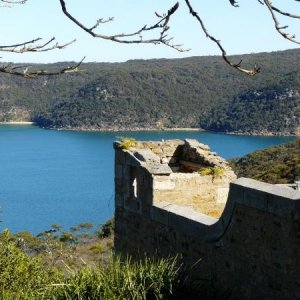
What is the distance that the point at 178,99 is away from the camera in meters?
146

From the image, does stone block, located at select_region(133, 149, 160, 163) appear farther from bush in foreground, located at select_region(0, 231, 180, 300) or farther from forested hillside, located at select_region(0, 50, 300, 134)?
forested hillside, located at select_region(0, 50, 300, 134)

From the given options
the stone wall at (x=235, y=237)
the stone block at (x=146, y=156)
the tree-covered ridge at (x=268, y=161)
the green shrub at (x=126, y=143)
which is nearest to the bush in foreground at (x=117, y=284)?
the stone wall at (x=235, y=237)

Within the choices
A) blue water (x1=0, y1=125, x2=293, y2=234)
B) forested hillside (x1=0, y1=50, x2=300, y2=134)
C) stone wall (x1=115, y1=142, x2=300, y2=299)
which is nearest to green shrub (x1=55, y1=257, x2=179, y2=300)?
stone wall (x1=115, y1=142, x2=300, y2=299)

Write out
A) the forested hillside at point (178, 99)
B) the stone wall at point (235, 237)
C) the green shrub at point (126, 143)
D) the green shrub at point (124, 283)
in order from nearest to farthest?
the stone wall at point (235, 237) < the green shrub at point (124, 283) < the green shrub at point (126, 143) < the forested hillside at point (178, 99)

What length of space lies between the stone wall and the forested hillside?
108791mm

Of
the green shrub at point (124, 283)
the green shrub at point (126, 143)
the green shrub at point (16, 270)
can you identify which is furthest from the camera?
the green shrub at point (126, 143)

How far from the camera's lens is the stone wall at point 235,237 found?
604 cm

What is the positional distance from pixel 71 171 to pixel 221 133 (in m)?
46.2

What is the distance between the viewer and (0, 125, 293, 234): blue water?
203ft

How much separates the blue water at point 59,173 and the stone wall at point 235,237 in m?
27.6

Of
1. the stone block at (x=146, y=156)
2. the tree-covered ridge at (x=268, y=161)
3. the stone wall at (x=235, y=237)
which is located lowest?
the tree-covered ridge at (x=268, y=161)

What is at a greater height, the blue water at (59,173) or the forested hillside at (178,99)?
the forested hillside at (178,99)

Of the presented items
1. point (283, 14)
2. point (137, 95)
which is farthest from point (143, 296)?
point (137, 95)

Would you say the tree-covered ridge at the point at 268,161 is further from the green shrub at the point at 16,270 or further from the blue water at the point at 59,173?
the green shrub at the point at 16,270
